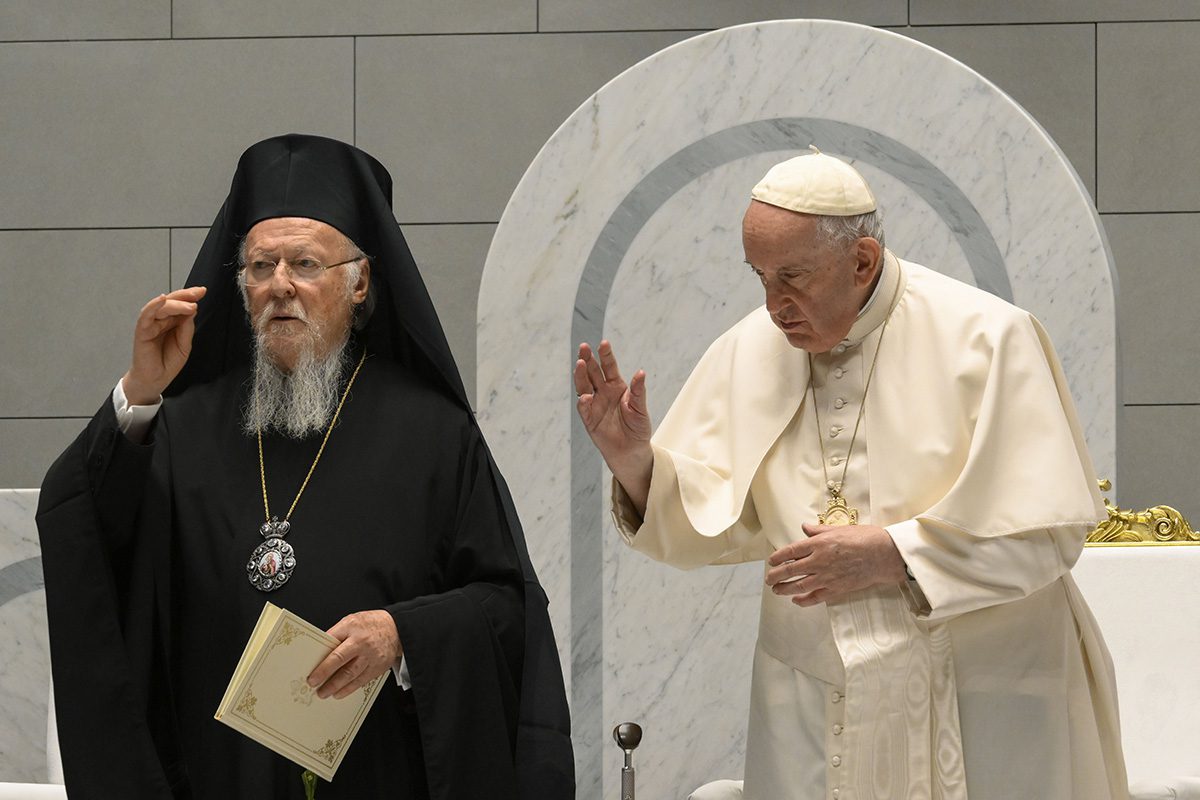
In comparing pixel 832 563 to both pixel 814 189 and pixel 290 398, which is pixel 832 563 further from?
pixel 290 398

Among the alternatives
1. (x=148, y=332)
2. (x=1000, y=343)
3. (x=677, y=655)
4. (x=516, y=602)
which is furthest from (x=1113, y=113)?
(x=148, y=332)

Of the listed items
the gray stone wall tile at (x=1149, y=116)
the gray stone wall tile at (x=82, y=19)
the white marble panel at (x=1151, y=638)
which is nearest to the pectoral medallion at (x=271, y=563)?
the white marble panel at (x=1151, y=638)

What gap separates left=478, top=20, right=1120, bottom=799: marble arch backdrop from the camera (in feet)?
14.5

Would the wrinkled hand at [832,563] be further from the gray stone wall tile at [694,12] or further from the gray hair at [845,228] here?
the gray stone wall tile at [694,12]

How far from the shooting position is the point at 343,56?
5.79 meters

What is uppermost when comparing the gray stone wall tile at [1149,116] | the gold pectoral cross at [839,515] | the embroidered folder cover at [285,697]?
the gray stone wall tile at [1149,116]

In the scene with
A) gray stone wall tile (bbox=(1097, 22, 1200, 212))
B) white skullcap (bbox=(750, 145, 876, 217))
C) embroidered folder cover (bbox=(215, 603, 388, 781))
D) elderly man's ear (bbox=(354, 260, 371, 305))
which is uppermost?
gray stone wall tile (bbox=(1097, 22, 1200, 212))

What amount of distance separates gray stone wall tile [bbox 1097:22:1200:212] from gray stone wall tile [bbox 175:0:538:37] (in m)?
2.25

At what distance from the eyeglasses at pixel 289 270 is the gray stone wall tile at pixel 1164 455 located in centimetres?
348

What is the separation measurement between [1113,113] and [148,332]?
4023mm

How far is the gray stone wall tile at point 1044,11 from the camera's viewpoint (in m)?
5.58

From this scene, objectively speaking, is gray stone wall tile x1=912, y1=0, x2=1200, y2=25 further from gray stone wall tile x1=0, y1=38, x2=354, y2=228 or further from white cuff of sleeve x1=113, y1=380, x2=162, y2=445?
white cuff of sleeve x1=113, y1=380, x2=162, y2=445

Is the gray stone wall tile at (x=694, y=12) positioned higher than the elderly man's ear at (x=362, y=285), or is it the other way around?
the gray stone wall tile at (x=694, y=12)

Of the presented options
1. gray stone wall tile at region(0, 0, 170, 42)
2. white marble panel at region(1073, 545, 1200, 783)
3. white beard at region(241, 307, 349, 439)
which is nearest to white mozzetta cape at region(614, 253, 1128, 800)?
white beard at region(241, 307, 349, 439)
